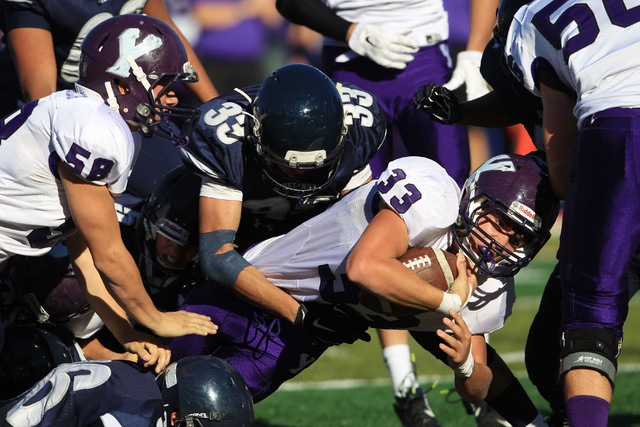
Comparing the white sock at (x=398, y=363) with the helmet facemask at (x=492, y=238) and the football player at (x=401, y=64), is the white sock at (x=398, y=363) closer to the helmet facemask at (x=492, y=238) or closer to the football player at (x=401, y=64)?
the football player at (x=401, y=64)

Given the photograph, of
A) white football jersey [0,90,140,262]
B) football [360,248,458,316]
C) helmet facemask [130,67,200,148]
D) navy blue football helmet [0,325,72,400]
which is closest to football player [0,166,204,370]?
navy blue football helmet [0,325,72,400]

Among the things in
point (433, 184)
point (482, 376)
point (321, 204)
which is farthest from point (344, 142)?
point (482, 376)

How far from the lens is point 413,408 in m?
3.74

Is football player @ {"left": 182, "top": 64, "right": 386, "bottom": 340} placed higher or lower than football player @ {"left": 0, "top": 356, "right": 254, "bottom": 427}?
higher

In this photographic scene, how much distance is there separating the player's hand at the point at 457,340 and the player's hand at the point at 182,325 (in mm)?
798

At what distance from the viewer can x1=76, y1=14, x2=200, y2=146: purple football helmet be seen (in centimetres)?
304

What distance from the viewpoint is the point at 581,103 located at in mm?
2660

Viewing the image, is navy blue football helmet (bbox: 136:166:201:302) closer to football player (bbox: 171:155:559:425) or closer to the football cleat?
football player (bbox: 171:155:559:425)

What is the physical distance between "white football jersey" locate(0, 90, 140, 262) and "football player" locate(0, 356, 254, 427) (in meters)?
0.54

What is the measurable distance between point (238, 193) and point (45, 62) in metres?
1.08

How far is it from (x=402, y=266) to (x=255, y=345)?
73cm

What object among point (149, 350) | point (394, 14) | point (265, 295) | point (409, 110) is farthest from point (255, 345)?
point (394, 14)

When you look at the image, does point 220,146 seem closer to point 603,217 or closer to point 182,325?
point 182,325

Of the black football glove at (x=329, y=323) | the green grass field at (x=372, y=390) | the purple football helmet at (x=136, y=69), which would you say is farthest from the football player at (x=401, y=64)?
the purple football helmet at (x=136, y=69)
